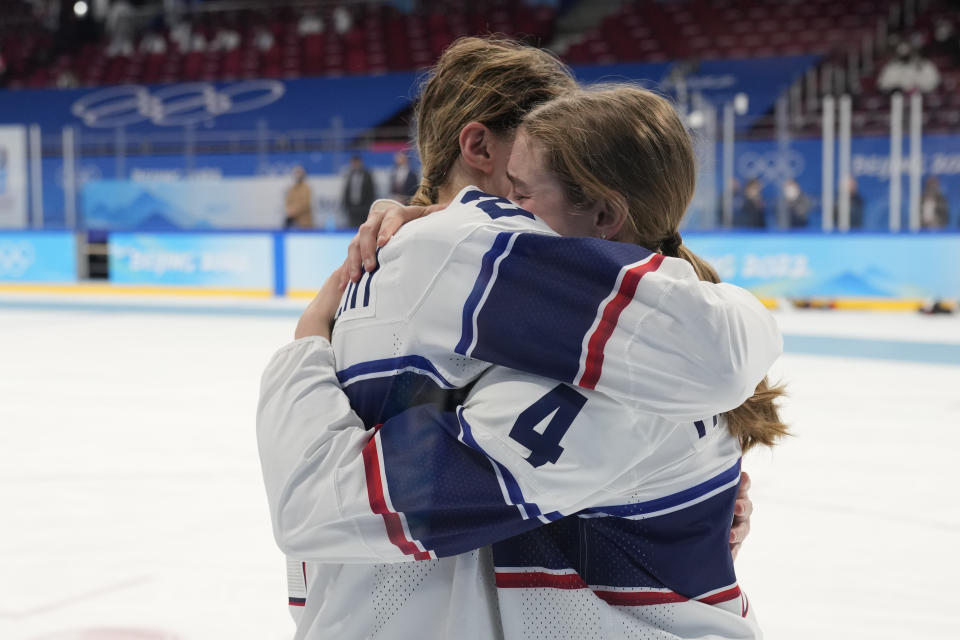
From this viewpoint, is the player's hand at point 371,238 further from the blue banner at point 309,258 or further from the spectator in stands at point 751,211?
the blue banner at point 309,258

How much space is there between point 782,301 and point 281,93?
917 cm

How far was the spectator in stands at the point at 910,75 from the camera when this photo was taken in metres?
11.9

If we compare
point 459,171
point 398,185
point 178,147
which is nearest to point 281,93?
point 178,147

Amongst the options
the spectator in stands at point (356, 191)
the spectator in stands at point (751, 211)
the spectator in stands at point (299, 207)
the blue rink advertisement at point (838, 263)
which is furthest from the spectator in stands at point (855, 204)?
the spectator in stands at point (299, 207)

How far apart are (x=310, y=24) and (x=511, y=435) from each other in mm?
18071

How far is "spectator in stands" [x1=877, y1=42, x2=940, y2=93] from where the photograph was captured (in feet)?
39.1

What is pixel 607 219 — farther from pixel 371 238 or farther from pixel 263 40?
pixel 263 40

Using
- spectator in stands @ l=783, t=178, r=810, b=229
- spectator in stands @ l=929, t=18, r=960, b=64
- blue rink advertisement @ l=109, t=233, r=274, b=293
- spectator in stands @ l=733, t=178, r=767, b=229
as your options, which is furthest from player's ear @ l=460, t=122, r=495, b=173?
spectator in stands @ l=929, t=18, r=960, b=64

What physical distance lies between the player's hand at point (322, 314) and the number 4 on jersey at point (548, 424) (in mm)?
278

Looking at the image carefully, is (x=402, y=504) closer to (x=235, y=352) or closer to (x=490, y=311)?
(x=490, y=311)

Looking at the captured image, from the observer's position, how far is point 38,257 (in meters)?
12.0

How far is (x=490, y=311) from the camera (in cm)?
96

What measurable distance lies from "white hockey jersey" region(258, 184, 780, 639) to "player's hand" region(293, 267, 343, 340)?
5 centimetres

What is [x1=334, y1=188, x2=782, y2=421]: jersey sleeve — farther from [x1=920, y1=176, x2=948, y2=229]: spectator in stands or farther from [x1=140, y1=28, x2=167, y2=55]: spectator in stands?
[x1=140, y1=28, x2=167, y2=55]: spectator in stands
